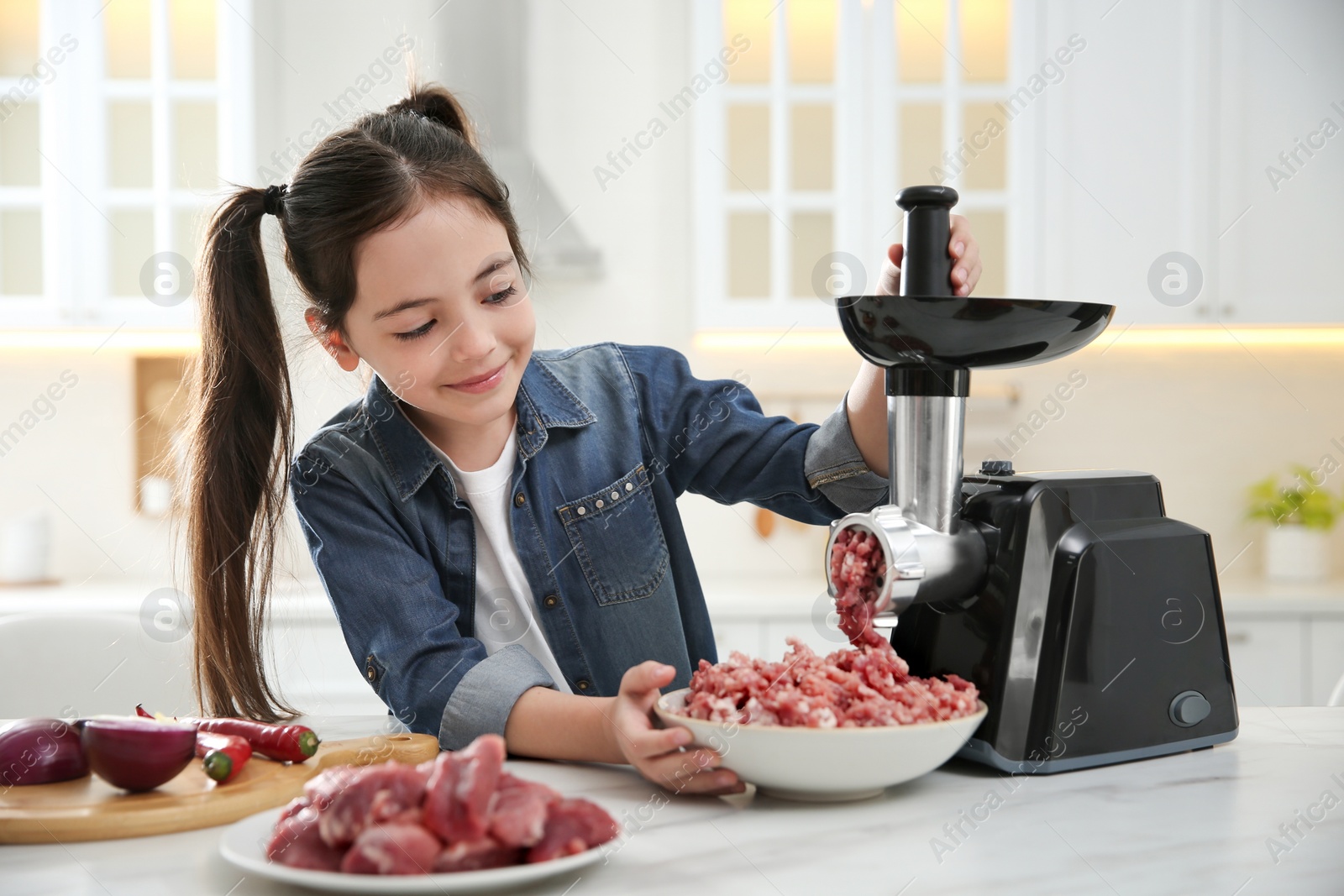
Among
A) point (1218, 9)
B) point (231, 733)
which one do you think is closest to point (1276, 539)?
point (1218, 9)

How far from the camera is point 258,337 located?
118 centimetres

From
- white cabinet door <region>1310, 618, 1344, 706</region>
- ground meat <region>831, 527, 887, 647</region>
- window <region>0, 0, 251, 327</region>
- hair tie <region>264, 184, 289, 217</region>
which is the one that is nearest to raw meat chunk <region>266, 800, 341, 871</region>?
ground meat <region>831, 527, 887, 647</region>

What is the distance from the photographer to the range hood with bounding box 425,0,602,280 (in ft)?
8.34

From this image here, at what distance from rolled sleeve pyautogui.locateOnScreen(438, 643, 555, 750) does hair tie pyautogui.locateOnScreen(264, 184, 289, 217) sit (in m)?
0.58

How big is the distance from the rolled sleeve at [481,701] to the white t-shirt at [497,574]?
279 mm

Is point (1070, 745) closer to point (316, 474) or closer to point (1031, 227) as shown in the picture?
point (316, 474)

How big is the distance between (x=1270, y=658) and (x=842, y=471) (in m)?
1.74

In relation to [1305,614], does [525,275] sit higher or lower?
higher

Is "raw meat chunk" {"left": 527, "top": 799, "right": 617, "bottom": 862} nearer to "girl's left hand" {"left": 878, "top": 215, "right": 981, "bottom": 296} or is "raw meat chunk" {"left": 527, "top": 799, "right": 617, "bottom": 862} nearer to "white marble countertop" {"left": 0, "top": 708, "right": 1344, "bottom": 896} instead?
"white marble countertop" {"left": 0, "top": 708, "right": 1344, "bottom": 896}

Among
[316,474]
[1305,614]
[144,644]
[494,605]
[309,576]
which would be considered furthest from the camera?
[309,576]

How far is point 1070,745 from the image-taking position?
831mm

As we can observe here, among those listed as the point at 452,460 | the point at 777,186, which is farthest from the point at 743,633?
the point at 452,460

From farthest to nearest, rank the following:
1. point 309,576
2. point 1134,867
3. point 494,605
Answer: point 309,576 < point 494,605 < point 1134,867

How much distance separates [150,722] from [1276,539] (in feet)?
8.60
